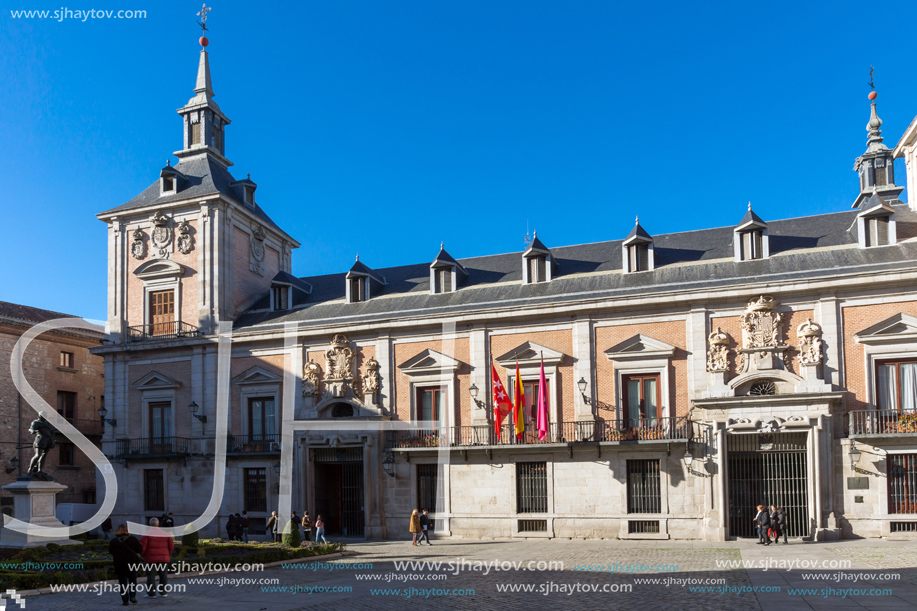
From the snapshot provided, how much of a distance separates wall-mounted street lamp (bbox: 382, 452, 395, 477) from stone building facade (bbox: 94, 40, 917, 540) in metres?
0.33

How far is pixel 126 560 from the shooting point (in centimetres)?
1373

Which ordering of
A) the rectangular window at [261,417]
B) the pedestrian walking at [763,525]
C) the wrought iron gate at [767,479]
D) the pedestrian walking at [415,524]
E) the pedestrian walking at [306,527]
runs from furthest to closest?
the rectangular window at [261,417] < the pedestrian walking at [306,527] < the pedestrian walking at [415,524] < the wrought iron gate at [767,479] < the pedestrian walking at [763,525]

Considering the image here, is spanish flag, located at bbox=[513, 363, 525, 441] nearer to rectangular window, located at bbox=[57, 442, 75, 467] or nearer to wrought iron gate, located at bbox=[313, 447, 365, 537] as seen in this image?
wrought iron gate, located at bbox=[313, 447, 365, 537]

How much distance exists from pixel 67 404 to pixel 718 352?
30.8 metres

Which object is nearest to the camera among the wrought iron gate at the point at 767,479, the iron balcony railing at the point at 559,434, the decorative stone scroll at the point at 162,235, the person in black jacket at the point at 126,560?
the person in black jacket at the point at 126,560

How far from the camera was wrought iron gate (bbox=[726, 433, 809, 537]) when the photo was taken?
23891 millimetres

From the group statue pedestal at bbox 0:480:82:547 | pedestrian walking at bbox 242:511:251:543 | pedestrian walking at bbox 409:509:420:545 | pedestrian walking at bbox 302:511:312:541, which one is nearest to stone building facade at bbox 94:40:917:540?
pedestrian walking at bbox 242:511:251:543

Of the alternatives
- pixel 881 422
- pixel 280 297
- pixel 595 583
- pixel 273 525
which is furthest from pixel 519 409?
pixel 280 297

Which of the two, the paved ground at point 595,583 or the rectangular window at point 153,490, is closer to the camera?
the paved ground at point 595,583

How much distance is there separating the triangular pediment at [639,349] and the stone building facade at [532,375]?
7cm

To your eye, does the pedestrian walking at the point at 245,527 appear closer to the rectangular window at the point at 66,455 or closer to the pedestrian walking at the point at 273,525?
the pedestrian walking at the point at 273,525

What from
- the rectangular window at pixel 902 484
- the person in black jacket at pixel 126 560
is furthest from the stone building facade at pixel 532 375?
the person in black jacket at pixel 126 560

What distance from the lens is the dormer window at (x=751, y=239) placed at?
2678 centimetres

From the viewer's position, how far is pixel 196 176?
35906 mm
